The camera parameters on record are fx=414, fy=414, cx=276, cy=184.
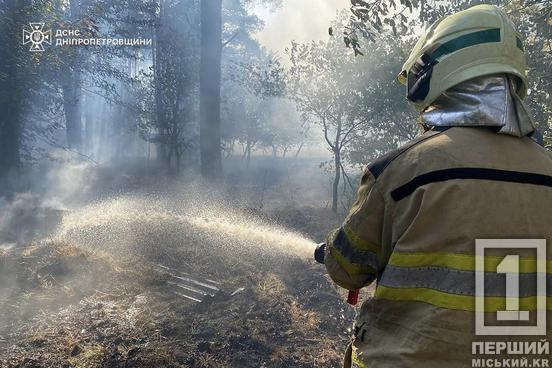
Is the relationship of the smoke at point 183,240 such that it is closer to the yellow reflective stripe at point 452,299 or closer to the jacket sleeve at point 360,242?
the jacket sleeve at point 360,242

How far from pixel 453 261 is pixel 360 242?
370 mm

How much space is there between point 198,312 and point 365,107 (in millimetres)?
8571

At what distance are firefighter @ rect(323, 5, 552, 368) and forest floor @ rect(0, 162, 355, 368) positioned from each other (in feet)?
9.78

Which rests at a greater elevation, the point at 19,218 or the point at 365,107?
the point at 365,107

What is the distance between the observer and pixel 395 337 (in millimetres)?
1455

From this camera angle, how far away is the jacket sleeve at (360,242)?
1.56m

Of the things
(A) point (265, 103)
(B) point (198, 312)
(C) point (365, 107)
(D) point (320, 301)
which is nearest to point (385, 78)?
(C) point (365, 107)

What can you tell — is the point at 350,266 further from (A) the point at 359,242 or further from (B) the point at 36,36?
(B) the point at 36,36

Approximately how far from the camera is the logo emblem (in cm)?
966

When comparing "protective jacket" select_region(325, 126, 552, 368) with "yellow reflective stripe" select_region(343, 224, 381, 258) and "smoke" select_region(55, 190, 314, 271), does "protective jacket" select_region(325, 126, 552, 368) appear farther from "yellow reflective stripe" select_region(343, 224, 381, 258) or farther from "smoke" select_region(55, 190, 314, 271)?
"smoke" select_region(55, 190, 314, 271)

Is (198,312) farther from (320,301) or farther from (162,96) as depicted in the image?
(162,96)

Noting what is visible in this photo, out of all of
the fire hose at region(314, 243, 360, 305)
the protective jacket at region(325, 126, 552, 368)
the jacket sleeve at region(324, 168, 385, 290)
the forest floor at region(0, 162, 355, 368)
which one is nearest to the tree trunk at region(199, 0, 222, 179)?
the forest floor at region(0, 162, 355, 368)

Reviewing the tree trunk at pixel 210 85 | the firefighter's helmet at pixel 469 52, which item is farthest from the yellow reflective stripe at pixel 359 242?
the tree trunk at pixel 210 85

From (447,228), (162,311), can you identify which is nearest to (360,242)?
(447,228)
